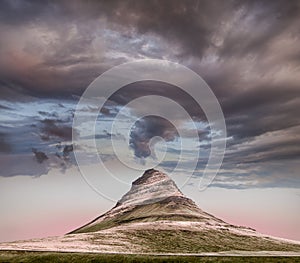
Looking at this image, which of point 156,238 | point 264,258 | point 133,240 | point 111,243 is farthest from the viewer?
point 156,238

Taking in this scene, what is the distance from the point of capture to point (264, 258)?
328 feet

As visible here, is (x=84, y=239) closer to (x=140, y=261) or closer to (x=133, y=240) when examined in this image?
(x=133, y=240)

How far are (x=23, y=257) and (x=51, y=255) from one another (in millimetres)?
7977

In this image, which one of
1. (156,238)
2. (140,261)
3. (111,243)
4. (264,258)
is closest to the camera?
(140,261)

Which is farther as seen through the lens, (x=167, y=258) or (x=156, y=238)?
(x=156, y=238)

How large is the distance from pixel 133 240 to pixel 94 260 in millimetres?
83909

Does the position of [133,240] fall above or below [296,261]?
above

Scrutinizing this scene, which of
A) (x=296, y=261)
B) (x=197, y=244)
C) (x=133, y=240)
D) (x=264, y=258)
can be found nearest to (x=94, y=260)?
(x=264, y=258)

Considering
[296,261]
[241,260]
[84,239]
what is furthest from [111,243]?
[296,261]

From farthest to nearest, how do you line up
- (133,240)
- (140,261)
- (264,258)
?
1. (133,240)
2. (264,258)
3. (140,261)

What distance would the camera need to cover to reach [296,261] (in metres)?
94.6

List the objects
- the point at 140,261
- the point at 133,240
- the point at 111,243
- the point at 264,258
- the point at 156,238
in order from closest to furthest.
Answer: the point at 140,261
the point at 264,258
the point at 111,243
the point at 133,240
the point at 156,238

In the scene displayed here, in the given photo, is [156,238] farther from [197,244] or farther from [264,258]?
[264,258]

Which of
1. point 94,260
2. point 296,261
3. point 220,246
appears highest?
point 220,246
